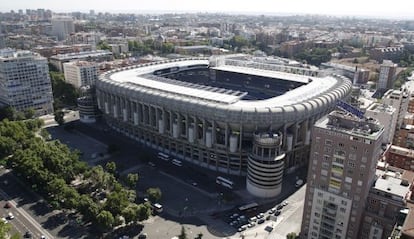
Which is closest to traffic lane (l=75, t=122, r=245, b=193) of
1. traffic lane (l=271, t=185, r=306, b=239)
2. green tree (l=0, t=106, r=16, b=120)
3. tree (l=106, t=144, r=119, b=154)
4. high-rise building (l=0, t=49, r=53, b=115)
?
tree (l=106, t=144, r=119, b=154)

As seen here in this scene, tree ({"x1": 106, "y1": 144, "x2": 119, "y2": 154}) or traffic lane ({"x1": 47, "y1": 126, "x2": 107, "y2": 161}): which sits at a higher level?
tree ({"x1": 106, "y1": 144, "x2": 119, "y2": 154})

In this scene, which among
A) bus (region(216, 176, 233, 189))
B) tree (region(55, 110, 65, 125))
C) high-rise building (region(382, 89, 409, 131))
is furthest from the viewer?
tree (region(55, 110, 65, 125))

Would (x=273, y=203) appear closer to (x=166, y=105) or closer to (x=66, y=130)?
(x=166, y=105)

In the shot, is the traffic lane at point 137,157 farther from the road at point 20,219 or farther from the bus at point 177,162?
the road at point 20,219

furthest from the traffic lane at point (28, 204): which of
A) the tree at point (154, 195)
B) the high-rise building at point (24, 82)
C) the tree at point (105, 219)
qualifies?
the high-rise building at point (24, 82)

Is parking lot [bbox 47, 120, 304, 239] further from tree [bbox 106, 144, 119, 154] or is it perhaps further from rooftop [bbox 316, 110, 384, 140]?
rooftop [bbox 316, 110, 384, 140]

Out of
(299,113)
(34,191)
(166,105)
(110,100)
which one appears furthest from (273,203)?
(110,100)

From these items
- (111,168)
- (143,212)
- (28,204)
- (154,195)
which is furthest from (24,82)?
(143,212)
